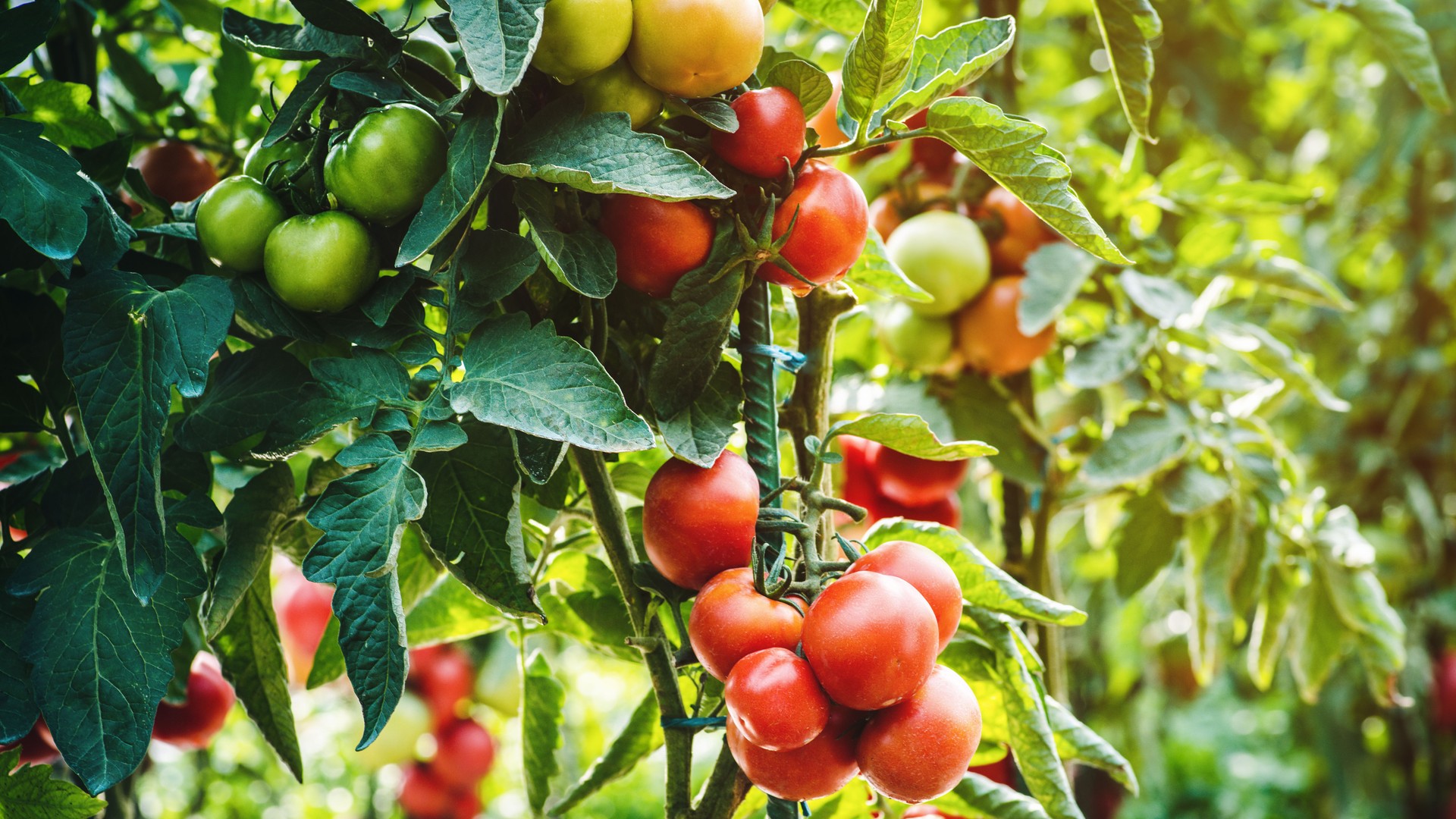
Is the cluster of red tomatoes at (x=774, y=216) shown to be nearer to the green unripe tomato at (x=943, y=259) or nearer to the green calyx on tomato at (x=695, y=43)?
the green calyx on tomato at (x=695, y=43)

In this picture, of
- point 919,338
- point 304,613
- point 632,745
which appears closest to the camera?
point 632,745

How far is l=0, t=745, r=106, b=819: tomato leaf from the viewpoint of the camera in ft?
1.56

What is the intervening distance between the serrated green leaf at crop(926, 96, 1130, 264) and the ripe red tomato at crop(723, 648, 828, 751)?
23 centimetres

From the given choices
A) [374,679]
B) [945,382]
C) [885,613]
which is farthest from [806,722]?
[945,382]

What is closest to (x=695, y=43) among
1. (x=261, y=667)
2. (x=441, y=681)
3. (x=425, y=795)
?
(x=261, y=667)

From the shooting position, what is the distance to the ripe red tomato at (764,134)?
0.47 meters

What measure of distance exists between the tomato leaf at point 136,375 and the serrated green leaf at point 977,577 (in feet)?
1.08

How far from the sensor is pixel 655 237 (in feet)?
1.52

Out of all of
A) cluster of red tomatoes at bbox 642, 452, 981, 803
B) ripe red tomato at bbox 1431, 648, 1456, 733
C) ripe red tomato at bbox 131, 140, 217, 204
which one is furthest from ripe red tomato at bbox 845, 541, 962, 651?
ripe red tomato at bbox 1431, 648, 1456, 733

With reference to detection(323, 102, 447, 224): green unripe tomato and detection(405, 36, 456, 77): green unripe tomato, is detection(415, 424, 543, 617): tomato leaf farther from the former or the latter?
detection(405, 36, 456, 77): green unripe tomato

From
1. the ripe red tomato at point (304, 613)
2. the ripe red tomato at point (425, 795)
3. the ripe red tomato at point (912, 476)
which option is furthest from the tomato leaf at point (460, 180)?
the ripe red tomato at point (425, 795)

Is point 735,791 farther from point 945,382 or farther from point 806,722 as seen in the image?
point 945,382

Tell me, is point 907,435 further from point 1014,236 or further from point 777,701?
point 1014,236

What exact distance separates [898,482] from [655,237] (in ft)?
1.29
